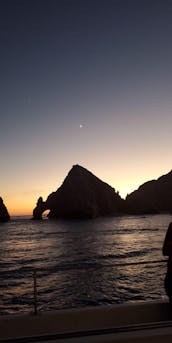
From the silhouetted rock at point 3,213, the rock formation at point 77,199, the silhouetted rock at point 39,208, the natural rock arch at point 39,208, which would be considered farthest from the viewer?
the silhouetted rock at point 39,208

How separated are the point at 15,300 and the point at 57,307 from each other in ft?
9.72

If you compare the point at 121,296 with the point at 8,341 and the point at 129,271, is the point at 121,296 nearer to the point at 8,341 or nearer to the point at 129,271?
the point at 129,271

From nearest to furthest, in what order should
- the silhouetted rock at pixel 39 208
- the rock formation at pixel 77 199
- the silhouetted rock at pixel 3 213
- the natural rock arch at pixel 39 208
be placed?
the rock formation at pixel 77 199, the silhouetted rock at pixel 3 213, the natural rock arch at pixel 39 208, the silhouetted rock at pixel 39 208

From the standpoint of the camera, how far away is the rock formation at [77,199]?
166m

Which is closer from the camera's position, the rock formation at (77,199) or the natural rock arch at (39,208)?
the rock formation at (77,199)

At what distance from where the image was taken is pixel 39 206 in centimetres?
18425

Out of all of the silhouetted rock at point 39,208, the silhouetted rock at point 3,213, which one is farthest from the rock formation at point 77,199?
the silhouetted rock at point 3,213

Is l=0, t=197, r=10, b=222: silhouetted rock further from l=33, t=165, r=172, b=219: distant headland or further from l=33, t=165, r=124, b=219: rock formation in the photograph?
l=33, t=165, r=124, b=219: rock formation

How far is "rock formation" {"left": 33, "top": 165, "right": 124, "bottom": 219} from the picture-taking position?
544 ft

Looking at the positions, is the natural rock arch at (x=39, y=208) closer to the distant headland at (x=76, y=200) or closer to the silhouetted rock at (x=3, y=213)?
the distant headland at (x=76, y=200)

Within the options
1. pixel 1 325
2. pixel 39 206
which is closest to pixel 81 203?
pixel 39 206

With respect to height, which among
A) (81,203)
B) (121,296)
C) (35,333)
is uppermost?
(81,203)

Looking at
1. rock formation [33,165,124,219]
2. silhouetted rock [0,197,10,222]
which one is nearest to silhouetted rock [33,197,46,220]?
A: rock formation [33,165,124,219]

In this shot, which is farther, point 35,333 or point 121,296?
point 121,296
